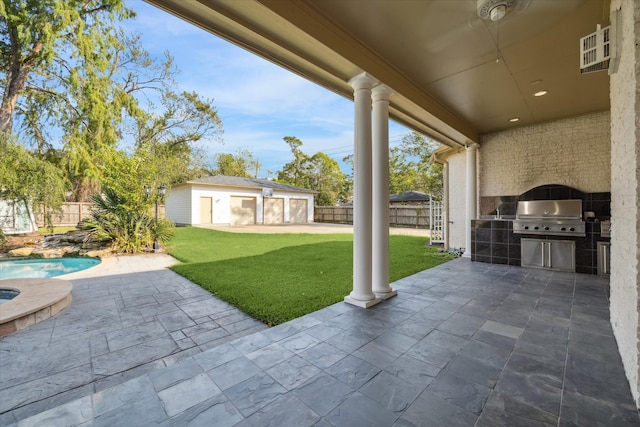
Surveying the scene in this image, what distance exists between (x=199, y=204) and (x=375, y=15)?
15040 millimetres

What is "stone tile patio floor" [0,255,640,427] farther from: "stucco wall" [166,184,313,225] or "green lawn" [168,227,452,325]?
"stucco wall" [166,184,313,225]

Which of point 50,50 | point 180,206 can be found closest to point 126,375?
point 50,50

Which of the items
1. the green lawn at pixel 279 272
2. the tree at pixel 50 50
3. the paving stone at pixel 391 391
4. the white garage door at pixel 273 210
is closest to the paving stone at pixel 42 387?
the green lawn at pixel 279 272

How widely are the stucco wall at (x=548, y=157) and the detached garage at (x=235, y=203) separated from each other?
1357 cm

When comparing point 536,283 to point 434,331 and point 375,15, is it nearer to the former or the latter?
point 434,331

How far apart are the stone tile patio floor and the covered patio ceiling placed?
8.71ft

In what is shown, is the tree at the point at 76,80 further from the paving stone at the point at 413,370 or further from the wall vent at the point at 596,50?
the wall vent at the point at 596,50

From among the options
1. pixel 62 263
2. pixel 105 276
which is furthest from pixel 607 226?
pixel 62 263

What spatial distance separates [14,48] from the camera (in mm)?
8641

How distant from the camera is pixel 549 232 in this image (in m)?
4.81

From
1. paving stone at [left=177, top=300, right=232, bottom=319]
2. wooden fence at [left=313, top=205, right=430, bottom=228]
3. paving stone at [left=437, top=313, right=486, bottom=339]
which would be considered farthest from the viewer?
wooden fence at [left=313, top=205, right=430, bottom=228]

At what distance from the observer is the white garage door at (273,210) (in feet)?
58.9

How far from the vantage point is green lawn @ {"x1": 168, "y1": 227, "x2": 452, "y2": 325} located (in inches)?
125

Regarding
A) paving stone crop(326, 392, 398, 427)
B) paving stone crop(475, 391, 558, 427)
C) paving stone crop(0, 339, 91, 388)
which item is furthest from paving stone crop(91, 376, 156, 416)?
paving stone crop(475, 391, 558, 427)
